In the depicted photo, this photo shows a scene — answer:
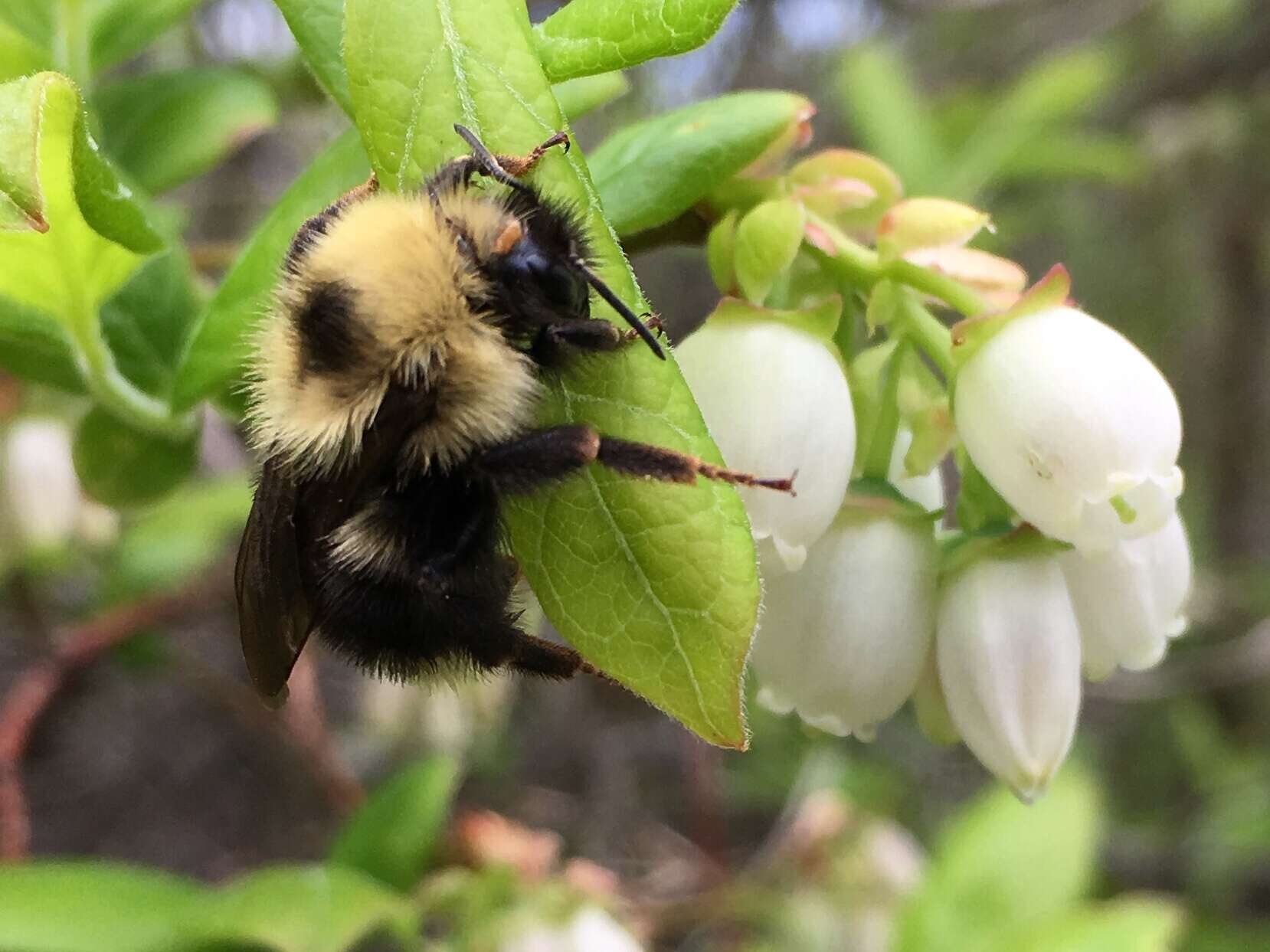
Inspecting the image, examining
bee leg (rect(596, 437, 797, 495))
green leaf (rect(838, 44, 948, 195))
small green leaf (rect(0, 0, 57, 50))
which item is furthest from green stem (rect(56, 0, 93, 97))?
green leaf (rect(838, 44, 948, 195))

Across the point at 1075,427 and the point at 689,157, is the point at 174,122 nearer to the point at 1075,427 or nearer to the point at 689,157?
the point at 689,157

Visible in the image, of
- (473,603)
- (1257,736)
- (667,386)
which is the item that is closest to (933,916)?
(473,603)

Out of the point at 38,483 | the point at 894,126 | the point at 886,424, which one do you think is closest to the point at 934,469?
the point at 886,424

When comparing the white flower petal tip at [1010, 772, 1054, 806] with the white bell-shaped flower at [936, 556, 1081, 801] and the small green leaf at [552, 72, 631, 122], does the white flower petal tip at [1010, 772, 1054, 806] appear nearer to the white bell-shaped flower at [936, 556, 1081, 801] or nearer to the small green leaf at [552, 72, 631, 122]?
the white bell-shaped flower at [936, 556, 1081, 801]

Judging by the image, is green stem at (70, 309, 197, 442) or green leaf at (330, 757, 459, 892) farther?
green leaf at (330, 757, 459, 892)

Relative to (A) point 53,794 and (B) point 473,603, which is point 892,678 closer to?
(B) point 473,603
